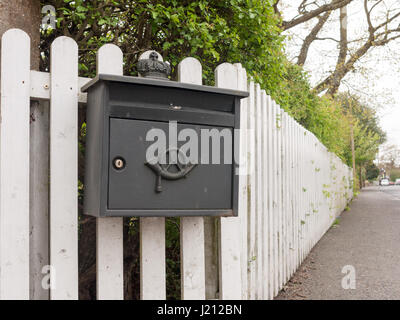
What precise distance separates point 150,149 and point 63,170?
1.39ft

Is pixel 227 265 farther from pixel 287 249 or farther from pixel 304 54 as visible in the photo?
pixel 304 54

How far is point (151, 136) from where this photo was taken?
198cm

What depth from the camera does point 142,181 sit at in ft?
6.40

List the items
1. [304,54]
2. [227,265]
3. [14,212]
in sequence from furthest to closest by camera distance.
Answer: [304,54] < [227,265] < [14,212]

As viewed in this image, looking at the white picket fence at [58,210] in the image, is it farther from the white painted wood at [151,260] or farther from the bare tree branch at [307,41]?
the bare tree branch at [307,41]

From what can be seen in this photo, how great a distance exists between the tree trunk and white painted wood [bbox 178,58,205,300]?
932mm

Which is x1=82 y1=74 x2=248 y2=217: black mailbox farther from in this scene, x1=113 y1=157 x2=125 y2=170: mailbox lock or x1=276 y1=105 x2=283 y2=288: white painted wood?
x1=276 y1=105 x2=283 y2=288: white painted wood

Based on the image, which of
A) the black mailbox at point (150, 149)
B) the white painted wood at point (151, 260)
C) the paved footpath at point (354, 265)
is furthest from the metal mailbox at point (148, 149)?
the paved footpath at point (354, 265)

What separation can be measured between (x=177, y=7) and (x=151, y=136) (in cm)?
208

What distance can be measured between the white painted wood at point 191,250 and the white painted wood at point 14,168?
2.81ft

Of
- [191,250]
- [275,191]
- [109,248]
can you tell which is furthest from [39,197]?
[275,191]

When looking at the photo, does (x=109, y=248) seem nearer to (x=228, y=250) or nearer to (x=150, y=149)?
(x=150, y=149)

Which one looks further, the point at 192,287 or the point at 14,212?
the point at 192,287
